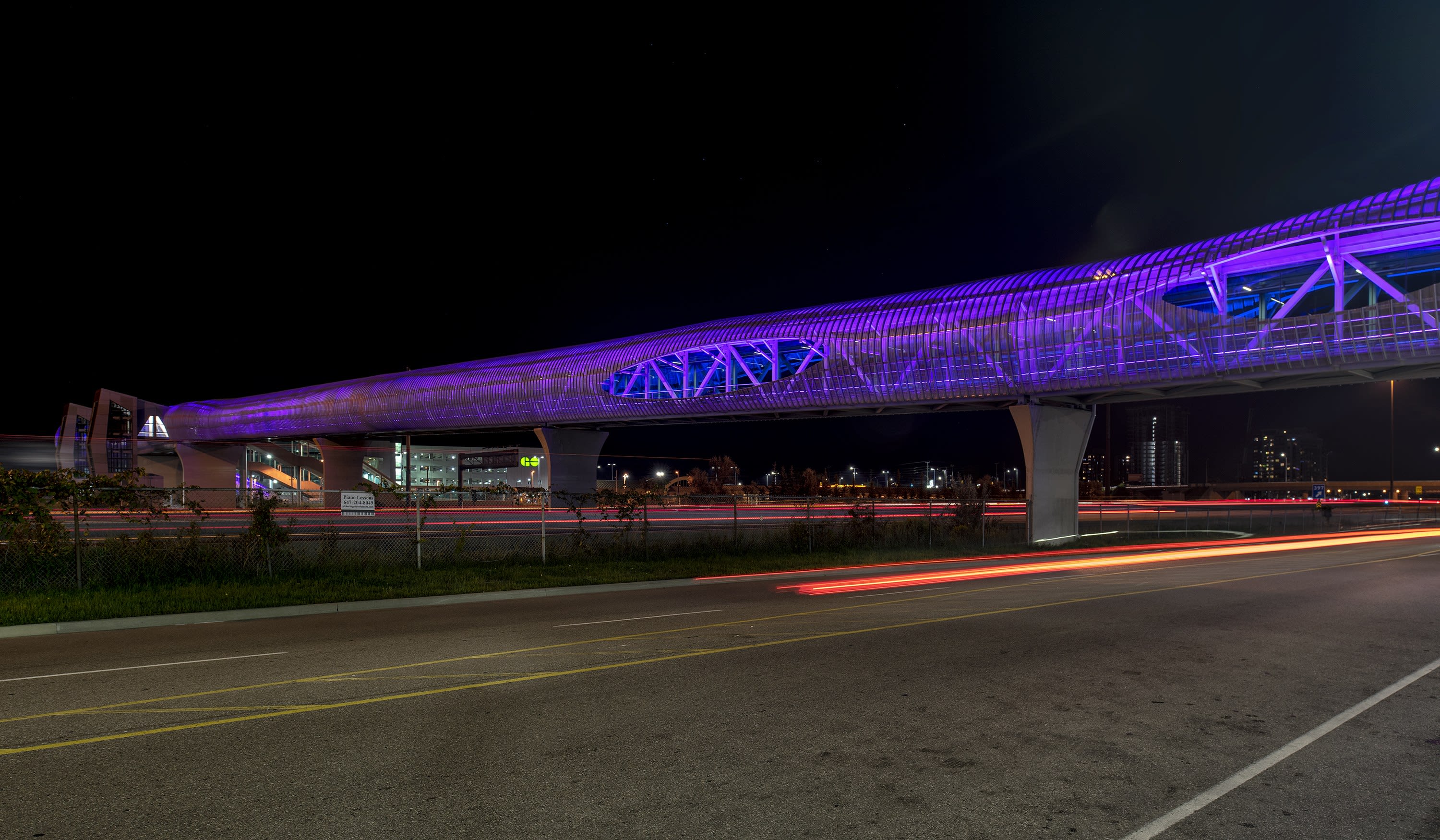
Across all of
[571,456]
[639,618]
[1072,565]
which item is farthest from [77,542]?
[571,456]

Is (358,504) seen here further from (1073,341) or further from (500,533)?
(1073,341)

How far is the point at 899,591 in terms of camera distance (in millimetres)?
16844

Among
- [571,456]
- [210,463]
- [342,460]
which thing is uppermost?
[571,456]

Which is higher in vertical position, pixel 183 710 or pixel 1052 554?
pixel 183 710

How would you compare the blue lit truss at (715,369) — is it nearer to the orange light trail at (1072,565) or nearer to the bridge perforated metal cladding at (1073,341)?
the bridge perforated metal cladding at (1073,341)

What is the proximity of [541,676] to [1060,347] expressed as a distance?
3341 centimetres

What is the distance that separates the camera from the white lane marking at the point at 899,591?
15.9 m

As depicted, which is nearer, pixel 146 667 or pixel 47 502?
pixel 146 667

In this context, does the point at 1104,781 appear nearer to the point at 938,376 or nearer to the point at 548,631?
the point at 548,631

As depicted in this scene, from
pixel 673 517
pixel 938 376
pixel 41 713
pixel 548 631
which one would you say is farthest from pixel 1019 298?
pixel 41 713

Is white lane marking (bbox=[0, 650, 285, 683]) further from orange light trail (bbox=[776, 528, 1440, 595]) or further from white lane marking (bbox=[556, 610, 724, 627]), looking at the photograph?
orange light trail (bbox=[776, 528, 1440, 595])

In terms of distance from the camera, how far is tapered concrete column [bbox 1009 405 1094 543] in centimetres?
3503

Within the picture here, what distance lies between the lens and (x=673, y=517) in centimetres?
4572

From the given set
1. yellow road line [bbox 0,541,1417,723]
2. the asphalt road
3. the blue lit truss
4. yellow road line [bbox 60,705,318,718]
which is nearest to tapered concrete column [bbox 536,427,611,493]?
the blue lit truss
